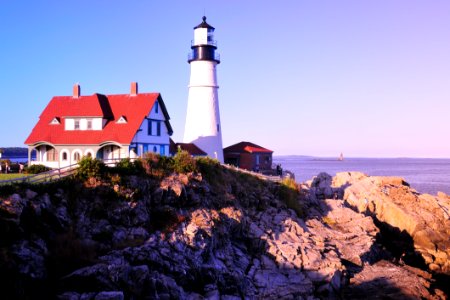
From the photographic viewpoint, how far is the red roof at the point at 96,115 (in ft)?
111

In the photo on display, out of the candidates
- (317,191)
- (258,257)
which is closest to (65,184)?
(258,257)

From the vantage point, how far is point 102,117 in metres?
34.4

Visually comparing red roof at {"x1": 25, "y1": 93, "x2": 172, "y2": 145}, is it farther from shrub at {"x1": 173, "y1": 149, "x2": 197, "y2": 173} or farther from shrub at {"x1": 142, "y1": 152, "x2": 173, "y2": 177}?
shrub at {"x1": 142, "y1": 152, "x2": 173, "y2": 177}

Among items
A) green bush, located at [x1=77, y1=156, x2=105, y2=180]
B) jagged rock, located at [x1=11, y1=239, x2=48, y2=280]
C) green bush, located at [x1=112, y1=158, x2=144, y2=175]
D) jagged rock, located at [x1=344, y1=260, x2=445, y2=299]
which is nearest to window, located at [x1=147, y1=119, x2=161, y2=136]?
green bush, located at [x1=112, y1=158, x2=144, y2=175]

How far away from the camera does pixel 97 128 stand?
1364 inches

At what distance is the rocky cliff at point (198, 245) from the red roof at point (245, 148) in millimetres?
16334

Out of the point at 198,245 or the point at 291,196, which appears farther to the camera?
the point at 291,196

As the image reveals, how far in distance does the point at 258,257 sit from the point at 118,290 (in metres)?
8.45

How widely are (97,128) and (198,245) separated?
1766 centimetres

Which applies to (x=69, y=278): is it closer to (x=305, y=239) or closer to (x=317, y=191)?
(x=305, y=239)

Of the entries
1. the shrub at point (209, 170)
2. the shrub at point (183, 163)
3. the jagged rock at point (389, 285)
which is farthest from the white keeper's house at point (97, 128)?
the jagged rock at point (389, 285)

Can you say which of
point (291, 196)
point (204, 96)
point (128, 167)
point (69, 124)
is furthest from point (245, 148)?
point (128, 167)

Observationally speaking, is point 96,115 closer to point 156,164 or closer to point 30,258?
point 156,164

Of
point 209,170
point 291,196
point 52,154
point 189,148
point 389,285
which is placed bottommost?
point 389,285
